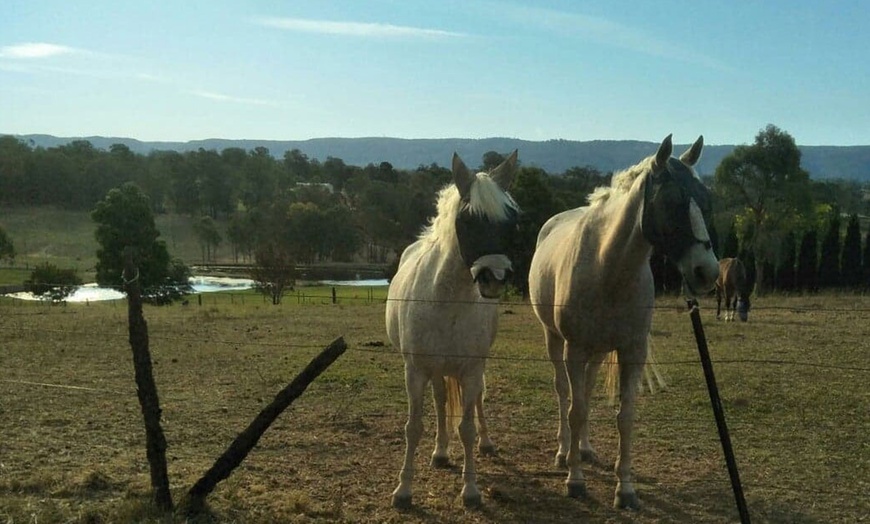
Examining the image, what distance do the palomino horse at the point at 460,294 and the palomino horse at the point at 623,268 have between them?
660 millimetres

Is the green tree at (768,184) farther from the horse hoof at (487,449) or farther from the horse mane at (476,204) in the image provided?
the horse mane at (476,204)

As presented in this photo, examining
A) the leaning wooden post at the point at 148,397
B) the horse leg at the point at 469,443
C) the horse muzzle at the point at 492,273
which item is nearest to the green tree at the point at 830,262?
the horse leg at the point at 469,443

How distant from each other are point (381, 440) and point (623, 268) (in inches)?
119

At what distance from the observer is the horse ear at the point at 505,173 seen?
4.72m

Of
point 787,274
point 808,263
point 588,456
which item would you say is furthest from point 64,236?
point 588,456

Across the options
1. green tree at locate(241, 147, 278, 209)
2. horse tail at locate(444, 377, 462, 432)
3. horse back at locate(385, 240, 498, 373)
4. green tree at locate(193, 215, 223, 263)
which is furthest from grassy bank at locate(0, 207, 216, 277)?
horse back at locate(385, 240, 498, 373)

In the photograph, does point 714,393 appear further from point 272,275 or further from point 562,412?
point 272,275

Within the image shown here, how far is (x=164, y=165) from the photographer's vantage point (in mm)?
86812

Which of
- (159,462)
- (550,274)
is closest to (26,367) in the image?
(159,462)

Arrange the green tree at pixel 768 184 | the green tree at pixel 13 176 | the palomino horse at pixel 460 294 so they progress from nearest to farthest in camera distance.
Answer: the palomino horse at pixel 460 294, the green tree at pixel 768 184, the green tree at pixel 13 176

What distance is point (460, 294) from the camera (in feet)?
15.6

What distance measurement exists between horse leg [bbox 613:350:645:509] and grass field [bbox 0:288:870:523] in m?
0.14

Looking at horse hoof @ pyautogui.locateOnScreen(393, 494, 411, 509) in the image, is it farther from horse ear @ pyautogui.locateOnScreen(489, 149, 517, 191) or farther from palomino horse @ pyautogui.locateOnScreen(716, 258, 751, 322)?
palomino horse @ pyautogui.locateOnScreen(716, 258, 751, 322)

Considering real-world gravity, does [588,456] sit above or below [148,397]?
below
